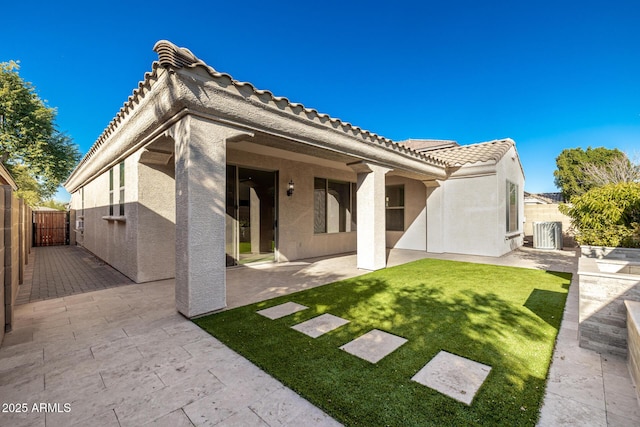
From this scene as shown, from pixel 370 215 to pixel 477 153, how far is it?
619 centimetres

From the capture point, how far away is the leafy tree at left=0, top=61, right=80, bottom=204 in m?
17.4

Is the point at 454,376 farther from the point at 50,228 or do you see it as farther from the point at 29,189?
the point at 29,189

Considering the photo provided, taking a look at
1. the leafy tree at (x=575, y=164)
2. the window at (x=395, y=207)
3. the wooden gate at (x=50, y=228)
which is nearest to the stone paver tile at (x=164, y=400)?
the window at (x=395, y=207)

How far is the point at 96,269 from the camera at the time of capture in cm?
805

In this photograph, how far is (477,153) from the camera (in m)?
10.5

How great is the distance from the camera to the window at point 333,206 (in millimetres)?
10020

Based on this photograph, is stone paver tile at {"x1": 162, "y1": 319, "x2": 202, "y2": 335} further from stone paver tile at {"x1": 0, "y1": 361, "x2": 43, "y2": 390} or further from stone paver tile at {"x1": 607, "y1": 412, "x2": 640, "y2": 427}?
stone paver tile at {"x1": 607, "y1": 412, "x2": 640, "y2": 427}

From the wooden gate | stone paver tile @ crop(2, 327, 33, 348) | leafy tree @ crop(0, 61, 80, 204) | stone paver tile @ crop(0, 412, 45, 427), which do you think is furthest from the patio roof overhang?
leafy tree @ crop(0, 61, 80, 204)

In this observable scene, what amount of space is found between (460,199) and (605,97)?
12.8 meters

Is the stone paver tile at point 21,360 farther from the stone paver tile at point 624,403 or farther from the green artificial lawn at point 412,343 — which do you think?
the stone paver tile at point 624,403

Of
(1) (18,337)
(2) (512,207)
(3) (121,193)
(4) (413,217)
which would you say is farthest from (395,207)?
(1) (18,337)

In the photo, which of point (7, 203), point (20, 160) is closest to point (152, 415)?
point (7, 203)

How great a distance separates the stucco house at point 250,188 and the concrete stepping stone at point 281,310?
736 millimetres

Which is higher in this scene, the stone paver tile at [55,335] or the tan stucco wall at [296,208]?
the tan stucco wall at [296,208]
